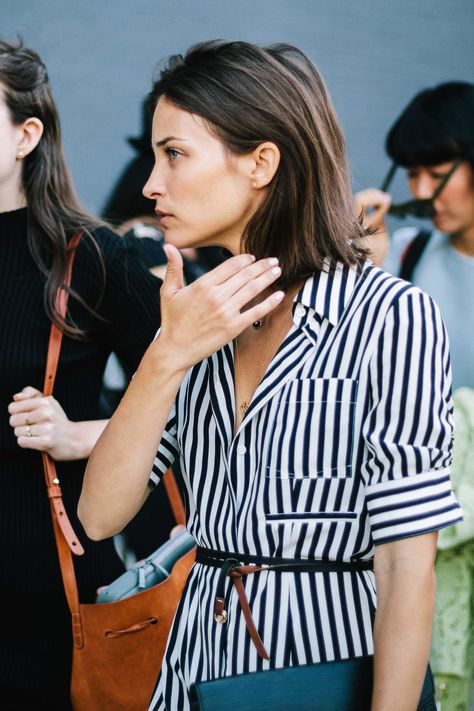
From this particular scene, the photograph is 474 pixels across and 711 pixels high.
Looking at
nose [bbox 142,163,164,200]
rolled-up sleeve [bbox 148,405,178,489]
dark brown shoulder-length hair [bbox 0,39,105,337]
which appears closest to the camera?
nose [bbox 142,163,164,200]

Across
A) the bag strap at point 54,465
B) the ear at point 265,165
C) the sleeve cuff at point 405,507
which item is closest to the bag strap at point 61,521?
the bag strap at point 54,465

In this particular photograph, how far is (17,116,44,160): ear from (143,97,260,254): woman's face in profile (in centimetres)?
85

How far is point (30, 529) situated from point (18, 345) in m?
0.46

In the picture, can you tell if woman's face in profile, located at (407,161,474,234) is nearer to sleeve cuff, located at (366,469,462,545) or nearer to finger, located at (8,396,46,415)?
finger, located at (8,396,46,415)

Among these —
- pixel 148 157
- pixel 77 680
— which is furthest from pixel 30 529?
pixel 148 157

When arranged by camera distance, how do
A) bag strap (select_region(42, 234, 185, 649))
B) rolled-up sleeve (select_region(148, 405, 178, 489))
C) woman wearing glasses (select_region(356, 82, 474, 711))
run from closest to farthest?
rolled-up sleeve (select_region(148, 405, 178, 489)) → bag strap (select_region(42, 234, 185, 649)) → woman wearing glasses (select_region(356, 82, 474, 711))

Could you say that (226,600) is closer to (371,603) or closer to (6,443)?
(371,603)

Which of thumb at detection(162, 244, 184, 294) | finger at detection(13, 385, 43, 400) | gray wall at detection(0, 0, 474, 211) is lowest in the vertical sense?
finger at detection(13, 385, 43, 400)

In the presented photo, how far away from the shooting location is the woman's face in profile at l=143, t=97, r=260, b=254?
1.71 metres

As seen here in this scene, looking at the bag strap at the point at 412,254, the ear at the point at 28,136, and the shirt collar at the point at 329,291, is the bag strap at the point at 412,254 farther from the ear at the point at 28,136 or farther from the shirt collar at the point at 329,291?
the shirt collar at the point at 329,291

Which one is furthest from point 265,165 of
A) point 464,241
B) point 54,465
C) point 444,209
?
point 444,209

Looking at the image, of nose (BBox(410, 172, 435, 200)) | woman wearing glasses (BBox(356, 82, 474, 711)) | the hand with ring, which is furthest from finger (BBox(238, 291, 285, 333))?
nose (BBox(410, 172, 435, 200))

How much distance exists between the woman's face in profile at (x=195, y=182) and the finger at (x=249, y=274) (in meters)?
0.12

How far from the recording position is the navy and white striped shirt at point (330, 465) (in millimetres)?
1533
